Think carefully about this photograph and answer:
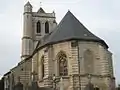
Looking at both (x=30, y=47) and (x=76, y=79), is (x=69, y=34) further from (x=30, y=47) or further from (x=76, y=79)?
(x=30, y=47)

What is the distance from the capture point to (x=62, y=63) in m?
33.2

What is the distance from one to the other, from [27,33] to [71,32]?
62.4 feet

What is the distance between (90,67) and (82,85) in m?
2.33

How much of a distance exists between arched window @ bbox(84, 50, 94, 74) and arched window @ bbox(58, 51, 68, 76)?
2.08m


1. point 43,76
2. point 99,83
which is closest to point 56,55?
point 43,76

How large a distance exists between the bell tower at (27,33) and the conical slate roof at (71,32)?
15.6 meters

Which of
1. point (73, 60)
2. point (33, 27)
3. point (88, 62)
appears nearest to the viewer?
point (73, 60)

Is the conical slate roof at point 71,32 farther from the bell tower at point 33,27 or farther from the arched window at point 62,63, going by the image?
the bell tower at point 33,27

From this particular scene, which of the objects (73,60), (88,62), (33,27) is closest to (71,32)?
(73,60)

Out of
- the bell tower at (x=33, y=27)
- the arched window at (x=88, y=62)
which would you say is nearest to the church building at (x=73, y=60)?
the arched window at (x=88, y=62)

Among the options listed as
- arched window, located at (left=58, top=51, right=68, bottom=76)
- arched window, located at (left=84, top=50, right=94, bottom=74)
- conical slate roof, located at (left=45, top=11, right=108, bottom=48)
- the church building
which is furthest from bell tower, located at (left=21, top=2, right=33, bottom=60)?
arched window, located at (left=84, top=50, right=94, bottom=74)

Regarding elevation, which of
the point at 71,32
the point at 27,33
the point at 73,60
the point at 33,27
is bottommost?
the point at 73,60

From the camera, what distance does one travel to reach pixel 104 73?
32625 mm

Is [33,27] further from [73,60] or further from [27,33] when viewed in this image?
[73,60]
